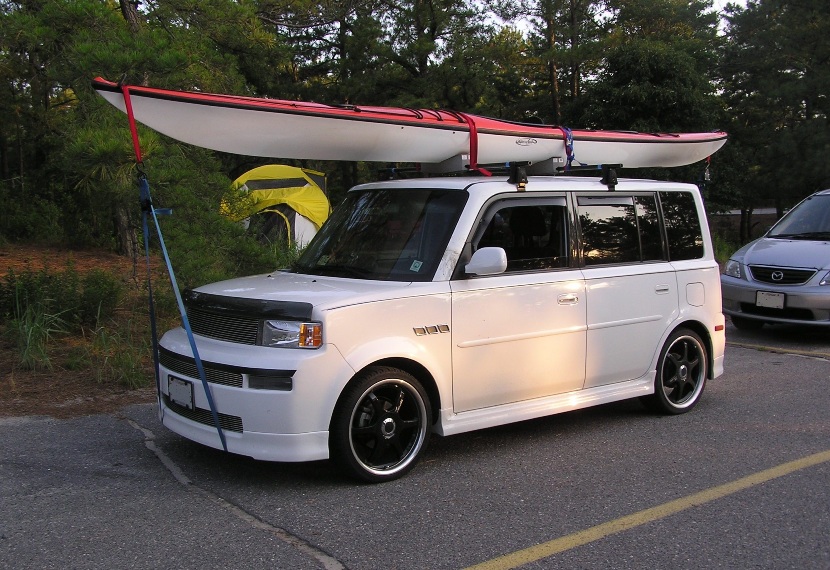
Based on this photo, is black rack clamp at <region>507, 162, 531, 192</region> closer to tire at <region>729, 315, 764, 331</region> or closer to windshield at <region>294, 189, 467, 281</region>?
windshield at <region>294, 189, 467, 281</region>

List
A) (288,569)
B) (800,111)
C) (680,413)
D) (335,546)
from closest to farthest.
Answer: (288,569), (335,546), (680,413), (800,111)

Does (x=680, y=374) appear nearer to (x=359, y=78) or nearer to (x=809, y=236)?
(x=809, y=236)

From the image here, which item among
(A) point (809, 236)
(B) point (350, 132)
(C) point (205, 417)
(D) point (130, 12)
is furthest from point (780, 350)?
(D) point (130, 12)

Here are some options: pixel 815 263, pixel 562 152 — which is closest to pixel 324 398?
pixel 562 152

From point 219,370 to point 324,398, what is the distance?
0.65 m

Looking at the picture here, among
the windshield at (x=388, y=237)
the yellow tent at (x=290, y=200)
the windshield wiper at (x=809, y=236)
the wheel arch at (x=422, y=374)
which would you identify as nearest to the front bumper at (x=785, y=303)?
the windshield wiper at (x=809, y=236)

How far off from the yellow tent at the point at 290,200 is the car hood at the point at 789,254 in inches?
282

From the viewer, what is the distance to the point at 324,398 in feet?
14.8

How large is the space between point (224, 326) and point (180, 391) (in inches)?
20.0

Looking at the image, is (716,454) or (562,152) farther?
(562,152)

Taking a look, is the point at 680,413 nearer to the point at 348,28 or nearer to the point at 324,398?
the point at 324,398

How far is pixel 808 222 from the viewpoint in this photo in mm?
10422

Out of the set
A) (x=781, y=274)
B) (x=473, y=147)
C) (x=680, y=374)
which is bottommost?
(x=680, y=374)

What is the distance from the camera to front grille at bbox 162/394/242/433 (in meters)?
4.58
